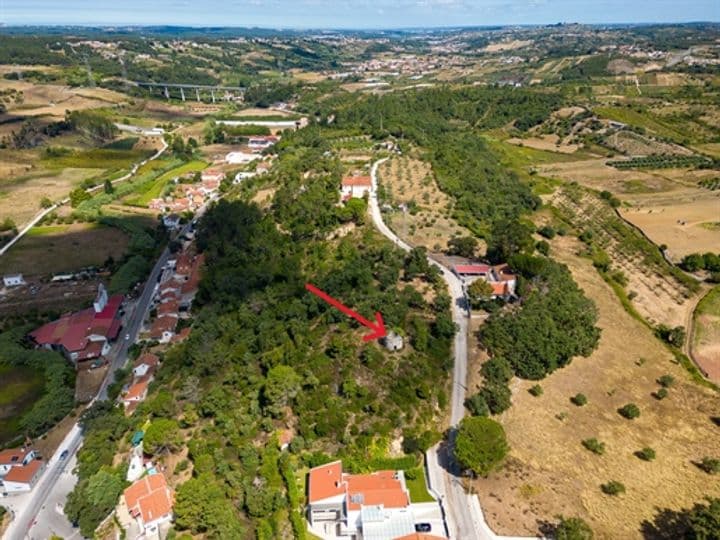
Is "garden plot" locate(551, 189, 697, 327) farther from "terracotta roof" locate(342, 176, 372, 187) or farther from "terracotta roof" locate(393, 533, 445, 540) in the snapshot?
"terracotta roof" locate(393, 533, 445, 540)

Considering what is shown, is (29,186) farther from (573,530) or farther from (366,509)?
(573,530)

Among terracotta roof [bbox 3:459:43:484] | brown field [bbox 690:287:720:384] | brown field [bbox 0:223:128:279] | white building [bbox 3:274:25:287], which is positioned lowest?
brown field [bbox 0:223:128:279]

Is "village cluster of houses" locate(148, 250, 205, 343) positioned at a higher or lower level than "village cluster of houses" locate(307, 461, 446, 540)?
lower

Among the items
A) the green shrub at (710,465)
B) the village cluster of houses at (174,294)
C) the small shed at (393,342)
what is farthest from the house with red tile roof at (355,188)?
the green shrub at (710,465)

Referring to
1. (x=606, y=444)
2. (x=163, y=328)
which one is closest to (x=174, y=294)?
(x=163, y=328)

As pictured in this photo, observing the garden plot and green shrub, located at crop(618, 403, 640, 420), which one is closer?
green shrub, located at crop(618, 403, 640, 420)

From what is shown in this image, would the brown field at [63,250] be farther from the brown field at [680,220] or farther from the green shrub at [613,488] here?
the brown field at [680,220]

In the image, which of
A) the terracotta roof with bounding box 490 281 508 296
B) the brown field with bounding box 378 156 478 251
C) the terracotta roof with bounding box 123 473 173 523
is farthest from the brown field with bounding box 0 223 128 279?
the terracotta roof with bounding box 490 281 508 296
